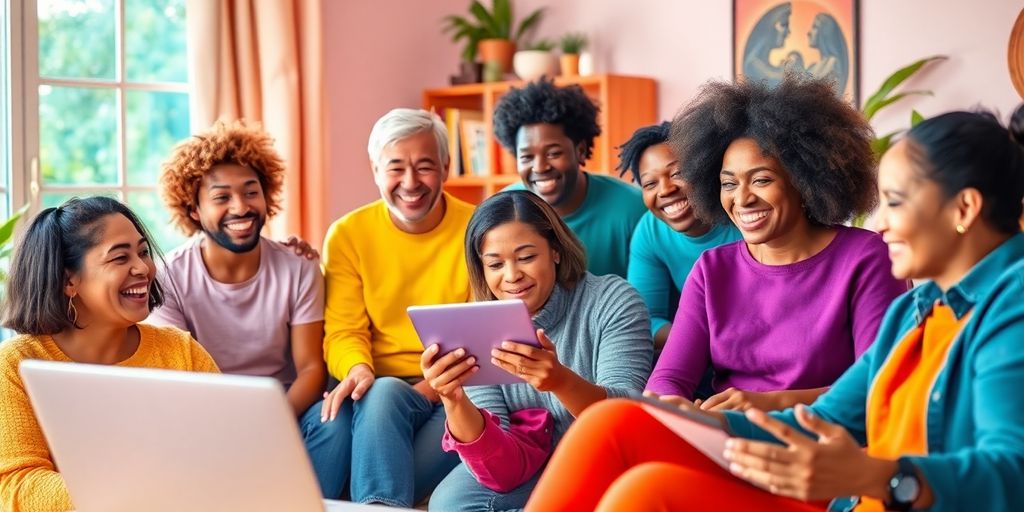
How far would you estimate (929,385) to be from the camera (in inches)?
59.4

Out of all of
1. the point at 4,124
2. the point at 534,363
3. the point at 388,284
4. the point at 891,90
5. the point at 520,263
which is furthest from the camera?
the point at 891,90

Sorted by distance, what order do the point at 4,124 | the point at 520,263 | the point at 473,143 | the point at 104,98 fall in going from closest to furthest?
the point at 520,263 < the point at 4,124 < the point at 104,98 < the point at 473,143

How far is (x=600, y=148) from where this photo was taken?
4477 mm

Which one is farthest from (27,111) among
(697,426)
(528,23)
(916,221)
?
(916,221)

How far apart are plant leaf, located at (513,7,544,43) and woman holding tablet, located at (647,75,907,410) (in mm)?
2513

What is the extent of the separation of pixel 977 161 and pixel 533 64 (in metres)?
3.25

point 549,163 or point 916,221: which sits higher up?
point 549,163

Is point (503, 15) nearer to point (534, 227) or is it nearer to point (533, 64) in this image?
point (533, 64)

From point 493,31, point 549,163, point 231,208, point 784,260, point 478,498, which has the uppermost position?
point 493,31

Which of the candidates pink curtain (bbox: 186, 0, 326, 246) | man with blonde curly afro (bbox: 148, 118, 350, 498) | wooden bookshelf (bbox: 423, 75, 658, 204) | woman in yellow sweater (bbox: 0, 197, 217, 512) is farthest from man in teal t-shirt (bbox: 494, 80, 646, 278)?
pink curtain (bbox: 186, 0, 326, 246)

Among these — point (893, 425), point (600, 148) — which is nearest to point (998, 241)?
point (893, 425)

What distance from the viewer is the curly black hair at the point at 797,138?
2.20 m

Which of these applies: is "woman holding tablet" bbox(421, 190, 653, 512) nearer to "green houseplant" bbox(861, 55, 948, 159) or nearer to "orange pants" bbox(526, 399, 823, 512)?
"orange pants" bbox(526, 399, 823, 512)

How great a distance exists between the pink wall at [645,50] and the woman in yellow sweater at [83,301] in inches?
76.3
